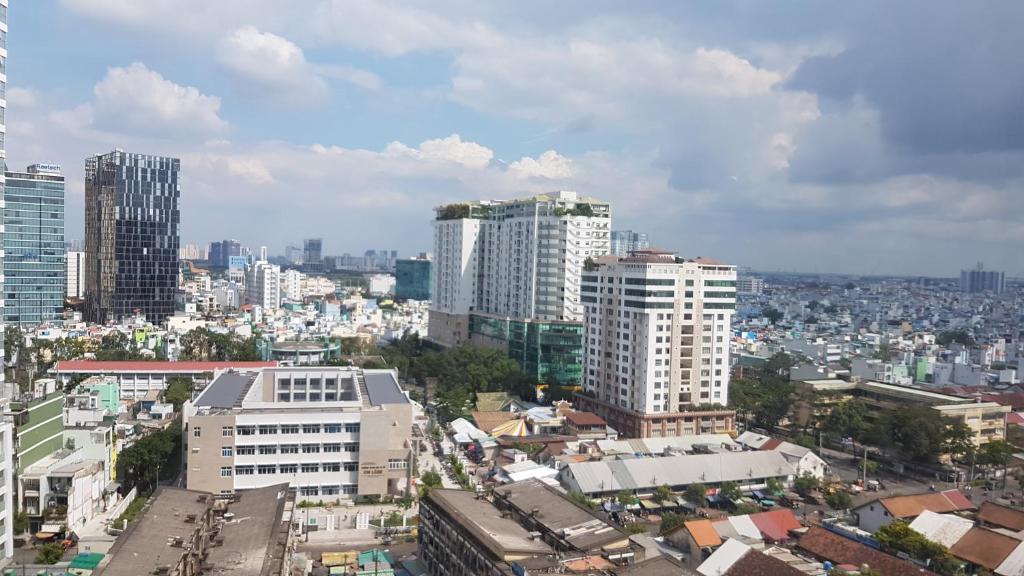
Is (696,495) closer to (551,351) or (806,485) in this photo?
(806,485)

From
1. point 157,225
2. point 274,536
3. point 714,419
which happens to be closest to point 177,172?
point 157,225

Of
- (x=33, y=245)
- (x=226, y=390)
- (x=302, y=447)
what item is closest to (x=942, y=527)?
(x=302, y=447)

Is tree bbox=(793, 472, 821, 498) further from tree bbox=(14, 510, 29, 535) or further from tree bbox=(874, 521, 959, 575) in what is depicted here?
tree bbox=(14, 510, 29, 535)

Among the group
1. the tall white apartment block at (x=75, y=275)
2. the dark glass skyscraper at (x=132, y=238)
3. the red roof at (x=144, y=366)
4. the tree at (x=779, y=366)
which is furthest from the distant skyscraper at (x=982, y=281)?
the tall white apartment block at (x=75, y=275)

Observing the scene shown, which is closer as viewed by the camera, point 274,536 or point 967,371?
point 274,536

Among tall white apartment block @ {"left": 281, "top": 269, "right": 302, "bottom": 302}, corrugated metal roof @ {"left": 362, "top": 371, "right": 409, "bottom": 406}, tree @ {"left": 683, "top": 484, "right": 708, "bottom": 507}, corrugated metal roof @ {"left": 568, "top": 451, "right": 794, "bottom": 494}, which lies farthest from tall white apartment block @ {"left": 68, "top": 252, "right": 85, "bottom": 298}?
tree @ {"left": 683, "top": 484, "right": 708, "bottom": 507}

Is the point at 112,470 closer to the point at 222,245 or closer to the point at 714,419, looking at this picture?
the point at 714,419
